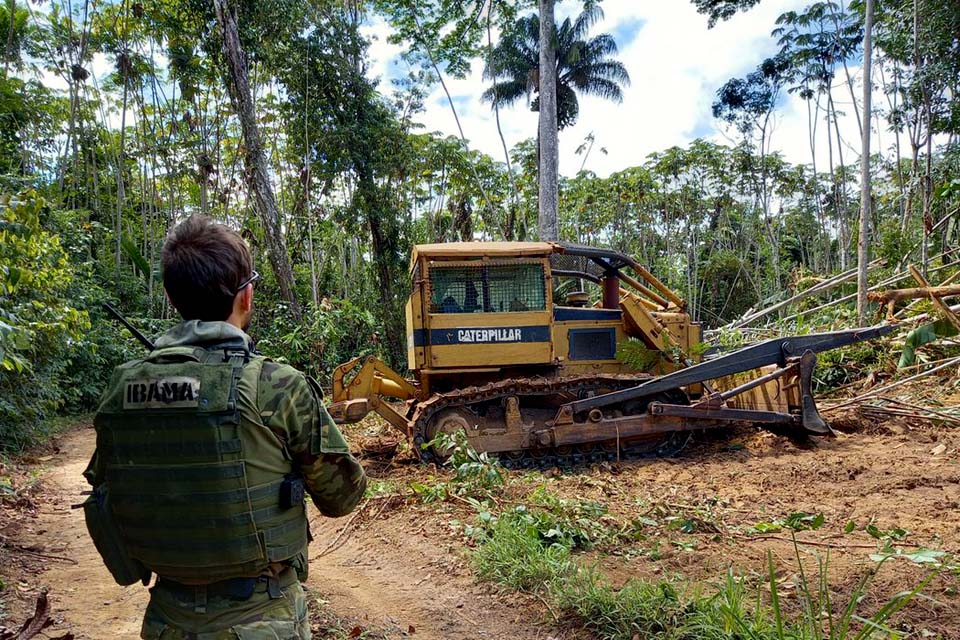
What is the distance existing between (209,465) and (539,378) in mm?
5476

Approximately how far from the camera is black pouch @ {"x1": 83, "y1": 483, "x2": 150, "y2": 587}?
1635 millimetres

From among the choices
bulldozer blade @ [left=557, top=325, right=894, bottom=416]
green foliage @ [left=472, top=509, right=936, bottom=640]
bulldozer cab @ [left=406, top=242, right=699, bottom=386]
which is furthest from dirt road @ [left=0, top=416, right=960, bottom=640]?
bulldozer cab @ [left=406, top=242, right=699, bottom=386]

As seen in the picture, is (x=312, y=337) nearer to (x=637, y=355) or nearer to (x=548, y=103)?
(x=637, y=355)

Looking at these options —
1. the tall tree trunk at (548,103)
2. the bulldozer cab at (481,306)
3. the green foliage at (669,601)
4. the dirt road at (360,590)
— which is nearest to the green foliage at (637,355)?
the bulldozer cab at (481,306)

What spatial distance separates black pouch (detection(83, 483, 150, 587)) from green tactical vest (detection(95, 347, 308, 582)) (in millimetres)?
117

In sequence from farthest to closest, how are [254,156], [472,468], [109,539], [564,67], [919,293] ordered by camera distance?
[564,67], [254,156], [919,293], [472,468], [109,539]

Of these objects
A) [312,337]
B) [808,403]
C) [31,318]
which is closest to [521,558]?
[808,403]

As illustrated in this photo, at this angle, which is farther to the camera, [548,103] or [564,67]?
[564,67]

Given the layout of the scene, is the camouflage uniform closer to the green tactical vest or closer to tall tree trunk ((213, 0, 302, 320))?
the green tactical vest

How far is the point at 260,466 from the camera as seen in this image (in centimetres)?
155

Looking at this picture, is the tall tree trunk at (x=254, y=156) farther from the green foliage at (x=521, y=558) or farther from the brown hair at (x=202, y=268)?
the brown hair at (x=202, y=268)

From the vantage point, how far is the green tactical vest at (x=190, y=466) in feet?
4.92

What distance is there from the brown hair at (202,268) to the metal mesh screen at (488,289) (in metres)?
5.17

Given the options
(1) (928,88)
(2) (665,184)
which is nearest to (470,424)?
(1) (928,88)
